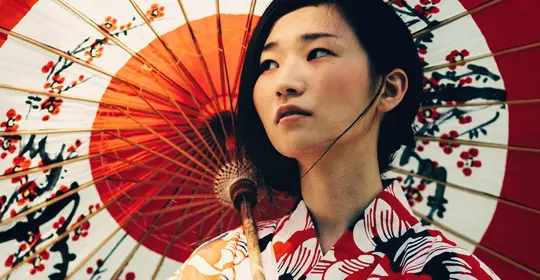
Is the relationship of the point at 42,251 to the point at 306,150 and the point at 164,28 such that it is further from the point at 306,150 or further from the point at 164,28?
the point at 306,150

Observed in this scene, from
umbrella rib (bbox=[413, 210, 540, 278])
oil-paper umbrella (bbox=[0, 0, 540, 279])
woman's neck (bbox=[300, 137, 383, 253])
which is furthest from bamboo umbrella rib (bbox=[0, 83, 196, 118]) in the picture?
umbrella rib (bbox=[413, 210, 540, 278])

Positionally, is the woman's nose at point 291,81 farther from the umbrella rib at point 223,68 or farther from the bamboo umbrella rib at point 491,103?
the bamboo umbrella rib at point 491,103

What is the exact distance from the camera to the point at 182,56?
2.06 metres

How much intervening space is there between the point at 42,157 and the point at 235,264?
0.86 meters

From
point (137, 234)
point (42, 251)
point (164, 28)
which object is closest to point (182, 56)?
point (164, 28)

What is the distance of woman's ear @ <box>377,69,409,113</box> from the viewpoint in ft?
6.31

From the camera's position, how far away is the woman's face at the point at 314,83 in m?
1.70

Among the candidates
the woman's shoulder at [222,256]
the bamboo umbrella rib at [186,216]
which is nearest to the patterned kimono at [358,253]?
the woman's shoulder at [222,256]

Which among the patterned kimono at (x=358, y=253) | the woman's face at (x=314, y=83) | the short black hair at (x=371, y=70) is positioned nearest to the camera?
the patterned kimono at (x=358, y=253)

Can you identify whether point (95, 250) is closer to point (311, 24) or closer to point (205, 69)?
point (205, 69)

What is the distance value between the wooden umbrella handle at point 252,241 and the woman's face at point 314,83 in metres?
0.36

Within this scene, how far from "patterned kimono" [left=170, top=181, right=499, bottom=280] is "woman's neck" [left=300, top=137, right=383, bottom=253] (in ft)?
0.18

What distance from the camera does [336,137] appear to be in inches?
68.6

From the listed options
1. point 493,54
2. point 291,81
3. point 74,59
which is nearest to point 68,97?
point 74,59
